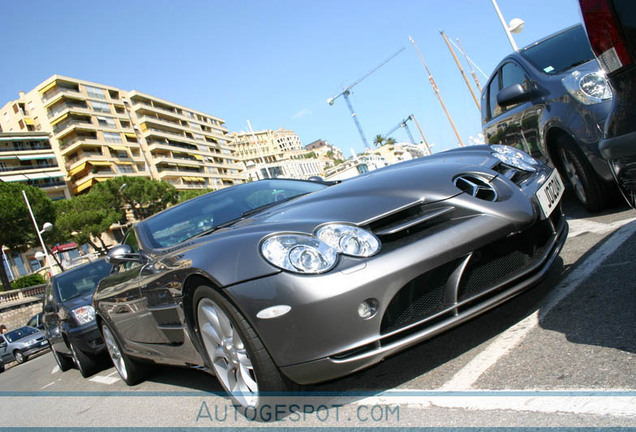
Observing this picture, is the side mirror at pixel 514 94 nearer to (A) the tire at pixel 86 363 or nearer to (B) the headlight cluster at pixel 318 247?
(B) the headlight cluster at pixel 318 247

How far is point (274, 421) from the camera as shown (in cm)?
240

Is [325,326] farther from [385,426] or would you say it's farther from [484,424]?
[484,424]

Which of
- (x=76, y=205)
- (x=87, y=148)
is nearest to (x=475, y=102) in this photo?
(x=76, y=205)

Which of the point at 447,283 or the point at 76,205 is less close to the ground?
the point at 76,205

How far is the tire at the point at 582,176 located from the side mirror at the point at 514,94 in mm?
466

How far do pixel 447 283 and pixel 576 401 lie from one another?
667mm

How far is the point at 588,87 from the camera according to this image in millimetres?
3939

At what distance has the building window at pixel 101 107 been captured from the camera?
226 ft

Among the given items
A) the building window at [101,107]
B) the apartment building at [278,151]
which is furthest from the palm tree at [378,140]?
the building window at [101,107]

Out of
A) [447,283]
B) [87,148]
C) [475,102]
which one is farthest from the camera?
[87,148]

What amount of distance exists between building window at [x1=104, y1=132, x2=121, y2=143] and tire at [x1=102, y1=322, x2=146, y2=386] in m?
68.7

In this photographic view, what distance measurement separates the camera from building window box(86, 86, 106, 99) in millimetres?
68750

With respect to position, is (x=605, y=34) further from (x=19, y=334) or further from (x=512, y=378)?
(x=19, y=334)

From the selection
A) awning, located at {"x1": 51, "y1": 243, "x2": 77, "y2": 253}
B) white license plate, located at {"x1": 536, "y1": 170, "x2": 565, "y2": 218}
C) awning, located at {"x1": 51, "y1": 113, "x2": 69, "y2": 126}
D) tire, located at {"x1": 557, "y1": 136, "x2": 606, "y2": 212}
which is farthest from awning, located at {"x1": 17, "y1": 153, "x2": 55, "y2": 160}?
white license plate, located at {"x1": 536, "y1": 170, "x2": 565, "y2": 218}
